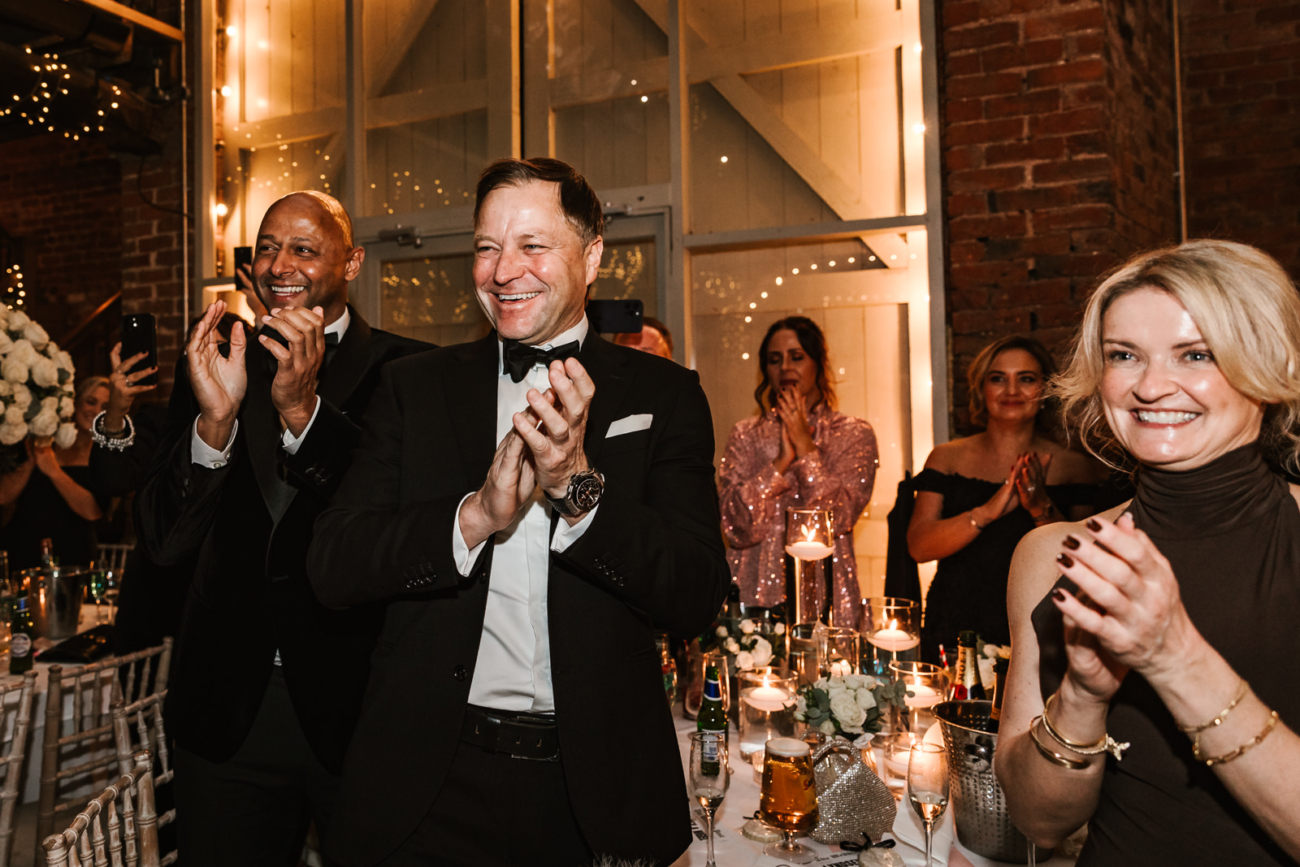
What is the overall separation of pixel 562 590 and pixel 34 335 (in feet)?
6.77

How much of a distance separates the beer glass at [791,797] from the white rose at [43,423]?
87.1 inches

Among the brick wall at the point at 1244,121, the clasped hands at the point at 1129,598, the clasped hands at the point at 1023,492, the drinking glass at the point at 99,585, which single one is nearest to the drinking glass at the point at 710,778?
the clasped hands at the point at 1129,598

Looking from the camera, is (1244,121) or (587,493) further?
(1244,121)

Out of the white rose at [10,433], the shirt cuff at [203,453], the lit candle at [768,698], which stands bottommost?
the lit candle at [768,698]

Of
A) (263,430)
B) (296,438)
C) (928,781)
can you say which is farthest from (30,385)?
(928,781)

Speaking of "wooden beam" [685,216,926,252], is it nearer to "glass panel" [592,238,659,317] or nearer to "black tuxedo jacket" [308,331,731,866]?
"glass panel" [592,238,659,317]

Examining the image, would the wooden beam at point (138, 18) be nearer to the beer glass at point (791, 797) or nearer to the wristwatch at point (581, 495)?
the wristwatch at point (581, 495)

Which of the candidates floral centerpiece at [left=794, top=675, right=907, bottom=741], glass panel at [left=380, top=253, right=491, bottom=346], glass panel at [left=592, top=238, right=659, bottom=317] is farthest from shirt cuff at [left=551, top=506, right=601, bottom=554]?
glass panel at [left=380, top=253, right=491, bottom=346]

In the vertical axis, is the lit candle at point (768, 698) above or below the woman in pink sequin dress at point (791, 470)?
below

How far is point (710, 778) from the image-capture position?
1298mm

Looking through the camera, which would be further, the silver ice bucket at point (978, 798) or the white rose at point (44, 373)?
the white rose at point (44, 373)

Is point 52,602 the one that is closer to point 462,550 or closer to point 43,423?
point 43,423

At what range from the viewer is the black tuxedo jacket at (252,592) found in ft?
5.40

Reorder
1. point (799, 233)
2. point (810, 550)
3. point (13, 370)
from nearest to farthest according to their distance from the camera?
1. point (810, 550)
2. point (13, 370)
3. point (799, 233)
